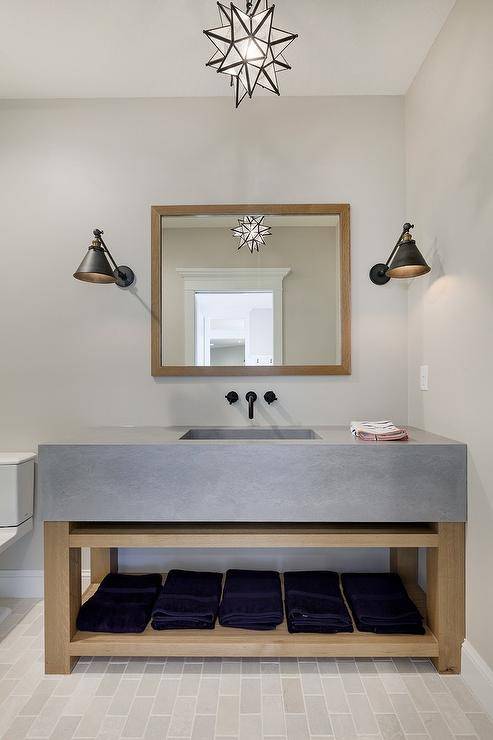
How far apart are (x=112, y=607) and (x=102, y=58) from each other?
7.89 feet

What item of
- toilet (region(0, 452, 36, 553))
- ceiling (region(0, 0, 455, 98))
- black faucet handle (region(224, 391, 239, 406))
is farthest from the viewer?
black faucet handle (region(224, 391, 239, 406))

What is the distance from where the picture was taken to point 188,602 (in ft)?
5.69

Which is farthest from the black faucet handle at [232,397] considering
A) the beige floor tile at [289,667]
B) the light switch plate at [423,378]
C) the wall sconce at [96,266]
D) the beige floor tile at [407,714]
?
the beige floor tile at [407,714]

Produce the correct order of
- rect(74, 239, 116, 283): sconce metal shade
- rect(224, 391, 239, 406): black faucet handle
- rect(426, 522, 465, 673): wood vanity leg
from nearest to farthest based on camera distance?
rect(426, 522, 465, 673): wood vanity leg
rect(74, 239, 116, 283): sconce metal shade
rect(224, 391, 239, 406): black faucet handle

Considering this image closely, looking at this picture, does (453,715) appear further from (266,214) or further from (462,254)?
(266,214)

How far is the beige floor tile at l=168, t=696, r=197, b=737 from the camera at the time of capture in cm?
133

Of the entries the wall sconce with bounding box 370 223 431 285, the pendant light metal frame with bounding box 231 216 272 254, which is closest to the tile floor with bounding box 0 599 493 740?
the wall sconce with bounding box 370 223 431 285

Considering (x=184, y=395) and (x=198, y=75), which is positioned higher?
(x=198, y=75)

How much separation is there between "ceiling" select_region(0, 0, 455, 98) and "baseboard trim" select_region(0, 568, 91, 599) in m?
2.47

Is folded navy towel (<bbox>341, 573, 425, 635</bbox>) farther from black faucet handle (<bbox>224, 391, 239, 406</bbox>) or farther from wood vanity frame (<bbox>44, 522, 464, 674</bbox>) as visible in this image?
black faucet handle (<bbox>224, 391, 239, 406</bbox>)

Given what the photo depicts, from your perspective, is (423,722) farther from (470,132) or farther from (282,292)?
(470,132)

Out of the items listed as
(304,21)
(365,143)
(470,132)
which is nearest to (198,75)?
(304,21)

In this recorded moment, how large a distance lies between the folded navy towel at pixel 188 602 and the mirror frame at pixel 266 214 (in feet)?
3.17

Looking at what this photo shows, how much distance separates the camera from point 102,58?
193 cm
